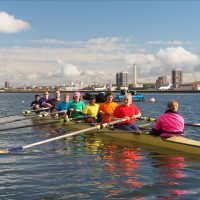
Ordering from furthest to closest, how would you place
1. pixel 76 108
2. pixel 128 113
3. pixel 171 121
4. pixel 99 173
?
pixel 76 108 → pixel 128 113 → pixel 171 121 → pixel 99 173

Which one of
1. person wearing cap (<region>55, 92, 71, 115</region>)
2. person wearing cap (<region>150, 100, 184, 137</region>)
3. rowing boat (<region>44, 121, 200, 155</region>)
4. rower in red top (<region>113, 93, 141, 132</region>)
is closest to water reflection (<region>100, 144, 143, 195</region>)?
rowing boat (<region>44, 121, 200, 155</region>)

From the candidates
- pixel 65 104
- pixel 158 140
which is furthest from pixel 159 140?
pixel 65 104

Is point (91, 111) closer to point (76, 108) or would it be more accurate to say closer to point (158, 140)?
point (76, 108)

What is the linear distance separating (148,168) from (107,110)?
699cm

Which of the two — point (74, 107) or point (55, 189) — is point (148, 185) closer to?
point (55, 189)

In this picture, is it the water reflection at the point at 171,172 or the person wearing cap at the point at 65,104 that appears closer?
the water reflection at the point at 171,172

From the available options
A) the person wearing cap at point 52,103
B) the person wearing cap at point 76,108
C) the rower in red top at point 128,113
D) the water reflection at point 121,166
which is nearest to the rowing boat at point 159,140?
the rower in red top at point 128,113

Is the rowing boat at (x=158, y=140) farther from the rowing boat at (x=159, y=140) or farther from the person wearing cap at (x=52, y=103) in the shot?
the person wearing cap at (x=52, y=103)

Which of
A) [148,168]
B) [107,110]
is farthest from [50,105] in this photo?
[148,168]

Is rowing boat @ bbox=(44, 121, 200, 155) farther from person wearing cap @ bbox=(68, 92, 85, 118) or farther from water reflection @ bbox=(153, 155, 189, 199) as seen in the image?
person wearing cap @ bbox=(68, 92, 85, 118)

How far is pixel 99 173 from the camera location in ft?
35.5

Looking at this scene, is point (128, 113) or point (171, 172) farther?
point (128, 113)

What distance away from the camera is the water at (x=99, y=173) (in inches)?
353

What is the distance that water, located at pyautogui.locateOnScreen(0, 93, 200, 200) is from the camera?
29.4 ft
